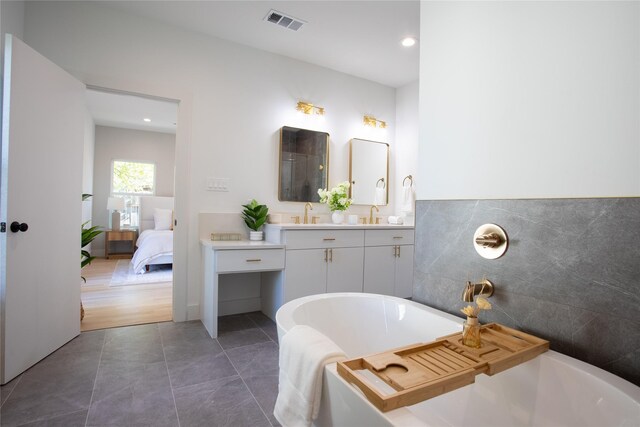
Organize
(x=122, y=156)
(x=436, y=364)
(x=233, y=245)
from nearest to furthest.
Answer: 1. (x=436, y=364)
2. (x=233, y=245)
3. (x=122, y=156)

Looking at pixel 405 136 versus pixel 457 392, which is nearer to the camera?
pixel 457 392

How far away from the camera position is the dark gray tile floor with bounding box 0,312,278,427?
58.0 inches

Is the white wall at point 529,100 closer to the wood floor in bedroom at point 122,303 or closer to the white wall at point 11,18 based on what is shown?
the white wall at point 11,18

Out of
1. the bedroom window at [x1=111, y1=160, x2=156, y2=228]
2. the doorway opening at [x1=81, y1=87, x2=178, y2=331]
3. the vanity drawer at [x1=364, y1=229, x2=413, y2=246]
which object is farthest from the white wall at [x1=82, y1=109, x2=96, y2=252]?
the vanity drawer at [x1=364, y1=229, x2=413, y2=246]

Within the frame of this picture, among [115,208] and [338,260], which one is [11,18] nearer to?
[338,260]

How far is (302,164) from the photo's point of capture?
3223 millimetres

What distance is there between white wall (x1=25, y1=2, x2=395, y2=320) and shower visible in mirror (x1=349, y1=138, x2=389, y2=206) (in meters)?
0.17

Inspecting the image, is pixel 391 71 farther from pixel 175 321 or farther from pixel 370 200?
pixel 175 321

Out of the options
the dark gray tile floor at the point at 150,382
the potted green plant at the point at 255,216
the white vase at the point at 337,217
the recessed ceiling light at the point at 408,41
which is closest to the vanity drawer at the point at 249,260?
the potted green plant at the point at 255,216

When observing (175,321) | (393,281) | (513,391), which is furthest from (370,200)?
(513,391)

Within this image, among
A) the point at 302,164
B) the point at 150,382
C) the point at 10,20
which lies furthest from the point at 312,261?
the point at 10,20

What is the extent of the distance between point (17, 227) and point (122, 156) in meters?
5.16

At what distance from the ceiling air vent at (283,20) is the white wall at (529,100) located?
1340 millimetres

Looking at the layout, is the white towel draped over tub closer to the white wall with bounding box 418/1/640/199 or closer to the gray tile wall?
the gray tile wall
